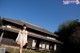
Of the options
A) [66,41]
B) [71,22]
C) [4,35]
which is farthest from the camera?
[71,22]

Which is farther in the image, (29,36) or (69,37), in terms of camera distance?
(69,37)

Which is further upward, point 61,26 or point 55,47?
point 61,26

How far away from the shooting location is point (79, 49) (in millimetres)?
34938

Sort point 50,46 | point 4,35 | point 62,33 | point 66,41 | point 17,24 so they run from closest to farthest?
point 4,35 → point 17,24 → point 50,46 → point 66,41 → point 62,33

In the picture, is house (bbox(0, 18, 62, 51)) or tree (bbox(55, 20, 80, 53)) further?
tree (bbox(55, 20, 80, 53))

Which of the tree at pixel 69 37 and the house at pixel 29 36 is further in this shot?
the tree at pixel 69 37

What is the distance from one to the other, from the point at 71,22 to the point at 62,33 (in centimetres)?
569

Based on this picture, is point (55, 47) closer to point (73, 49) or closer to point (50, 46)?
point (50, 46)

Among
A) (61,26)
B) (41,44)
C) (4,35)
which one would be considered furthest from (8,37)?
(61,26)

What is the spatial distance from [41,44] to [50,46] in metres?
3.83

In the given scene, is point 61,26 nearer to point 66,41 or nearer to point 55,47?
point 66,41

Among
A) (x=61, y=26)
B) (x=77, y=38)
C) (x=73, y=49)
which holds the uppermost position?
(x=61, y=26)

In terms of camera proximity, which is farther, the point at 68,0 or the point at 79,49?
the point at 79,49

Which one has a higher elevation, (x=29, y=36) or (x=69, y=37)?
(x=69, y=37)
